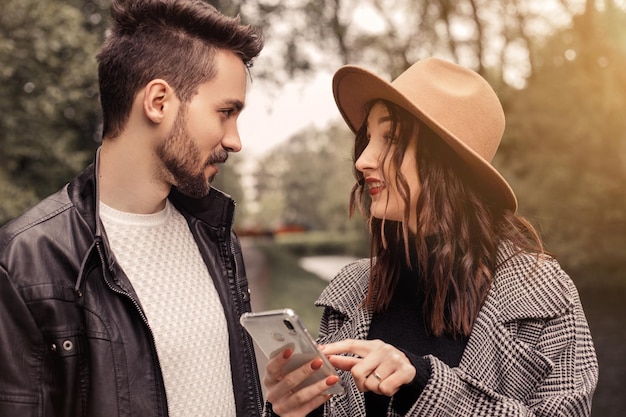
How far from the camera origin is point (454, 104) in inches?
99.4

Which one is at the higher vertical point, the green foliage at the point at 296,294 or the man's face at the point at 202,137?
the man's face at the point at 202,137

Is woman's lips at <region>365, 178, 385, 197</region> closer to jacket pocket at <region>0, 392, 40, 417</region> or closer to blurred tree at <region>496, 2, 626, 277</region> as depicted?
jacket pocket at <region>0, 392, 40, 417</region>

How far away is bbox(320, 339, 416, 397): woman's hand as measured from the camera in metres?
2.05

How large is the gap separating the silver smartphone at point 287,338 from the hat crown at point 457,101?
92cm

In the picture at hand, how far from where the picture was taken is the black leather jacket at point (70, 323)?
2.16 m

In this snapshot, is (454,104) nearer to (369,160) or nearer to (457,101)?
(457,101)

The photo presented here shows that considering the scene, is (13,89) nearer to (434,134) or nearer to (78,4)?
(78,4)

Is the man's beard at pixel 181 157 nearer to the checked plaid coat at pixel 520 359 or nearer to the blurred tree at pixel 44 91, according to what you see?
the checked plaid coat at pixel 520 359

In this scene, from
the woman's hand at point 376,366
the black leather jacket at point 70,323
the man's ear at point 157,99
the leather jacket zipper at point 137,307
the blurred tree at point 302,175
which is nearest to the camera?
the woman's hand at point 376,366

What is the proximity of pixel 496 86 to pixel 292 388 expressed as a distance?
16.2 meters

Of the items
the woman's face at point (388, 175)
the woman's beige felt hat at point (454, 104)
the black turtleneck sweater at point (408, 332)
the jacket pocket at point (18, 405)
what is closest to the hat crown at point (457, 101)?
the woman's beige felt hat at point (454, 104)

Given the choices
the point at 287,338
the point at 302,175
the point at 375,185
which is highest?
the point at 375,185

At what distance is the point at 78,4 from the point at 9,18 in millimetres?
2546

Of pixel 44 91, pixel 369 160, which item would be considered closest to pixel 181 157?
pixel 369 160
